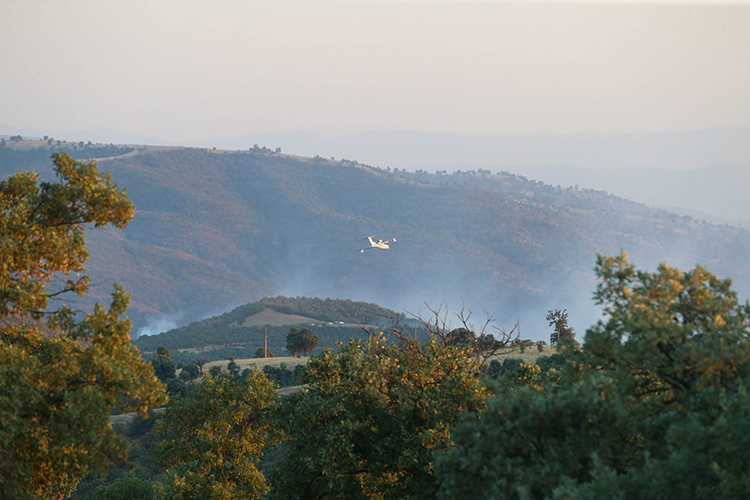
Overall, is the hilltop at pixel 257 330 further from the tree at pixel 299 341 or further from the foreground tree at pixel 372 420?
the foreground tree at pixel 372 420

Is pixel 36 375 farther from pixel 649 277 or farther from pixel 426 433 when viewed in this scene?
pixel 649 277

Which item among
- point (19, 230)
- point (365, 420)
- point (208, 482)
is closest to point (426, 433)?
point (365, 420)

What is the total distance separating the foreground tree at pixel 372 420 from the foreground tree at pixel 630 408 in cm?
350

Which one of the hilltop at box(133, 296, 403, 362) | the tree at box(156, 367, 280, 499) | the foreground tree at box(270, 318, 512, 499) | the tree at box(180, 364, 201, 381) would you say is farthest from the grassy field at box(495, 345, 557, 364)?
the hilltop at box(133, 296, 403, 362)

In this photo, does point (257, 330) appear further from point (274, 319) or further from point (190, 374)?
point (190, 374)

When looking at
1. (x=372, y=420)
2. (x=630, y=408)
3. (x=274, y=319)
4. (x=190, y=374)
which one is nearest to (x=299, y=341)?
(x=190, y=374)

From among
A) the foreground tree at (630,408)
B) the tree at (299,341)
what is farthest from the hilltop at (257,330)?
the foreground tree at (630,408)

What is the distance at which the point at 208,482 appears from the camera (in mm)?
25359

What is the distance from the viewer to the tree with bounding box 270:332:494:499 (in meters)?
14.2

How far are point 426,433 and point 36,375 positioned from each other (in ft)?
24.4

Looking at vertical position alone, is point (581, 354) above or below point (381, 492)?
above

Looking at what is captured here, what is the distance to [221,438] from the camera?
1012 inches

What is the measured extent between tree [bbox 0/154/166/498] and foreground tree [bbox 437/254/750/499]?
570 centimetres

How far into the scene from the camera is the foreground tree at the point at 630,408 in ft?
27.7
